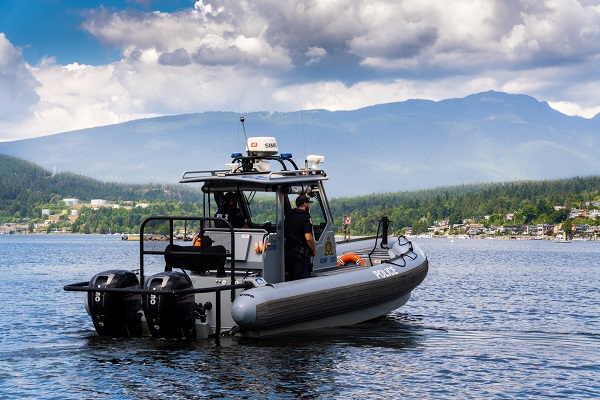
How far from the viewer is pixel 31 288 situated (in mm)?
36656

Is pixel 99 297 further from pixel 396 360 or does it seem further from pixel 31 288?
pixel 31 288

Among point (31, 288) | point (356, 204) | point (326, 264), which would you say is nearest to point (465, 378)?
point (326, 264)

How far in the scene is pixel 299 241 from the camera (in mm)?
16609

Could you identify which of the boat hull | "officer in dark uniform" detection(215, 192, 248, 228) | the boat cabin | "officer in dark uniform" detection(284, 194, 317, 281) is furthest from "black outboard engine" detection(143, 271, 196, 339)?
"officer in dark uniform" detection(215, 192, 248, 228)

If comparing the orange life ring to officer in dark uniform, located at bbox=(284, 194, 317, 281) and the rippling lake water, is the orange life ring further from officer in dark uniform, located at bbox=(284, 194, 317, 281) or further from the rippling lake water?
officer in dark uniform, located at bbox=(284, 194, 317, 281)

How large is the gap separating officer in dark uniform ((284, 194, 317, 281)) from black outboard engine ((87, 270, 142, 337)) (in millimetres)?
2995

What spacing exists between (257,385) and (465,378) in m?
3.32

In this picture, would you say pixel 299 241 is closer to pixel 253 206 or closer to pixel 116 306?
pixel 253 206

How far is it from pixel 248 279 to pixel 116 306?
2.27 metres

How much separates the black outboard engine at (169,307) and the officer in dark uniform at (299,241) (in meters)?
2.54

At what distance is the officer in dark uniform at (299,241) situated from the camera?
1656cm

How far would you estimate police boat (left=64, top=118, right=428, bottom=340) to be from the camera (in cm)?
1465

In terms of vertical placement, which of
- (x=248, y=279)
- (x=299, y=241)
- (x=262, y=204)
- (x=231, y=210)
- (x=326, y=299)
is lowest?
(x=326, y=299)

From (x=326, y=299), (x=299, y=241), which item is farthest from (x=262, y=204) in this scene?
(x=326, y=299)
